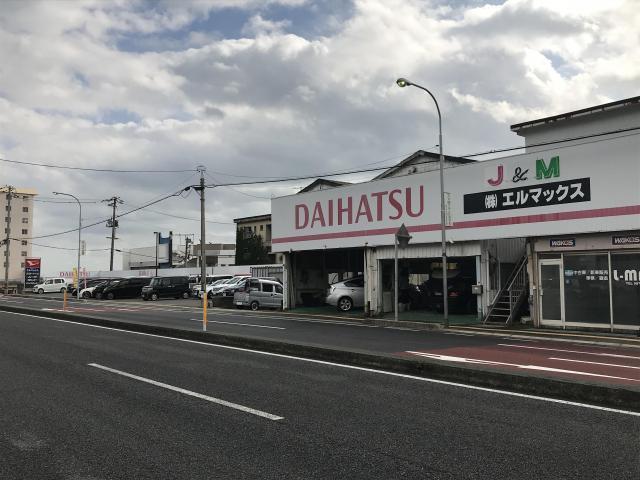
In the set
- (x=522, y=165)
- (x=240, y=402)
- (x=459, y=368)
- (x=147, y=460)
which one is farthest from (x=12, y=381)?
(x=522, y=165)

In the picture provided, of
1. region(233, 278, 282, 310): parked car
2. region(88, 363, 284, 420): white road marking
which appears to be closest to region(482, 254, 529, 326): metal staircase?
region(233, 278, 282, 310): parked car

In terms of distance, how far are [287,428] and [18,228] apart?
127 meters

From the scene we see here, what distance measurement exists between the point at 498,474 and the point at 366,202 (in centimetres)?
2055

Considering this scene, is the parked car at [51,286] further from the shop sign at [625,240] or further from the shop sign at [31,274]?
the shop sign at [625,240]

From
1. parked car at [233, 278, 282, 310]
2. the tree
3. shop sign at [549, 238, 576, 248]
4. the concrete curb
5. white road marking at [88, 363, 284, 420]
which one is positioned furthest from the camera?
the tree

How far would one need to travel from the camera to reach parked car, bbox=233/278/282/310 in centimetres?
2911

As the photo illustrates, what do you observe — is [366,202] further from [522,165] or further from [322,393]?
[322,393]

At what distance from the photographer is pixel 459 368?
27.3ft

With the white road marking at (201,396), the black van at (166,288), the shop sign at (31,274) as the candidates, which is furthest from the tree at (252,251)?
the white road marking at (201,396)

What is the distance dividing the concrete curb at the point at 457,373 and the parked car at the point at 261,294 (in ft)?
50.2

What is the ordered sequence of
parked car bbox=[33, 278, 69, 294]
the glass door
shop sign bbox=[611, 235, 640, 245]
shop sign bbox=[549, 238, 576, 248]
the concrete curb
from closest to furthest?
the concrete curb, shop sign bbox=[611, 235, 640, 245], shop sign bbox=[549, 238, 576, 248], the glass door, parked car bbox=[33, 278, 69, 294]

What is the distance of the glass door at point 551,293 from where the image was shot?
18156 mm

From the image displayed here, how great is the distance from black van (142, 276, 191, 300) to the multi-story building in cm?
8385

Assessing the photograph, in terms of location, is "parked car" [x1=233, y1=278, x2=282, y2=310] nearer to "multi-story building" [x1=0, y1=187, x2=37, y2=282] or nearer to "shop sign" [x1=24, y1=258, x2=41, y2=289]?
"shop sign" [x1=24, y1=258, x2=41, y2=289]
